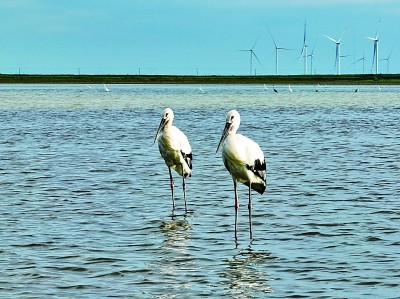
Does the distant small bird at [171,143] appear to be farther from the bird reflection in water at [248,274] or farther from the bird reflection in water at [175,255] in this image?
the bird reflection in water at [248,274]

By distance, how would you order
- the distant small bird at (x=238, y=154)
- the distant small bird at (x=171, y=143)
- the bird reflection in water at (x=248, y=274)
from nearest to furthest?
the bird reflection in water at (x=248, y=274)
the distant small bird at (x=238, y=154)
the distant small bird at (x=171, y=143)

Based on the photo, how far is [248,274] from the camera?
462 inches

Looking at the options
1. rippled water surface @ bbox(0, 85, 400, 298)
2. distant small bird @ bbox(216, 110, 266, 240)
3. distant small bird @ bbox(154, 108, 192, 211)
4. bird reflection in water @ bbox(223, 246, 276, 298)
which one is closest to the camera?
bird reflection in water @ bbox(223, 246, 276, 298)

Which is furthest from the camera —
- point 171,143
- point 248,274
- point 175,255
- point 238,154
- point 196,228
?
point 171,143

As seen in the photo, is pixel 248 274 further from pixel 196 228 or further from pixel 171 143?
pixel 171 143

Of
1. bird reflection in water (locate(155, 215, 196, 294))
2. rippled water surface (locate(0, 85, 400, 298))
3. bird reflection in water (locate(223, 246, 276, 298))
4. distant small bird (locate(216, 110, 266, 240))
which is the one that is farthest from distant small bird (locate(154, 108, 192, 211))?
bird reflection in water (locate(223, 246, 276, 298))

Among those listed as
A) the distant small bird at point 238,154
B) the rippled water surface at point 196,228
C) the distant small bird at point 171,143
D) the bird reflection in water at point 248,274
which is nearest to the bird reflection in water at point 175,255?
the rippled water surface at point 196,228

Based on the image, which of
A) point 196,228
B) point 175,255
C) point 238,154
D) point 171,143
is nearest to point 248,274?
point 175,255

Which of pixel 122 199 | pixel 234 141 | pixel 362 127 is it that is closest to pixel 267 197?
pixel 122 199

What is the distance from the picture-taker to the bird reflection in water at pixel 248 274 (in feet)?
35.6

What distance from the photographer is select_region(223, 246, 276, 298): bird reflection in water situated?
10.9m

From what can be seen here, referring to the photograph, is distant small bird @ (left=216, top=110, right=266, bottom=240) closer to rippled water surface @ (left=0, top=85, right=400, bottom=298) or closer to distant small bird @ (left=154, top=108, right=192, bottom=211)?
rippled water surface @ (left=0, top=85, right=400, bottom=298)

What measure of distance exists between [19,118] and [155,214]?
37359mm

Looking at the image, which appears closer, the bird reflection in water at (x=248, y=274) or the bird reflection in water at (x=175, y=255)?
the bird reflection in water at (x=248, y=274)
